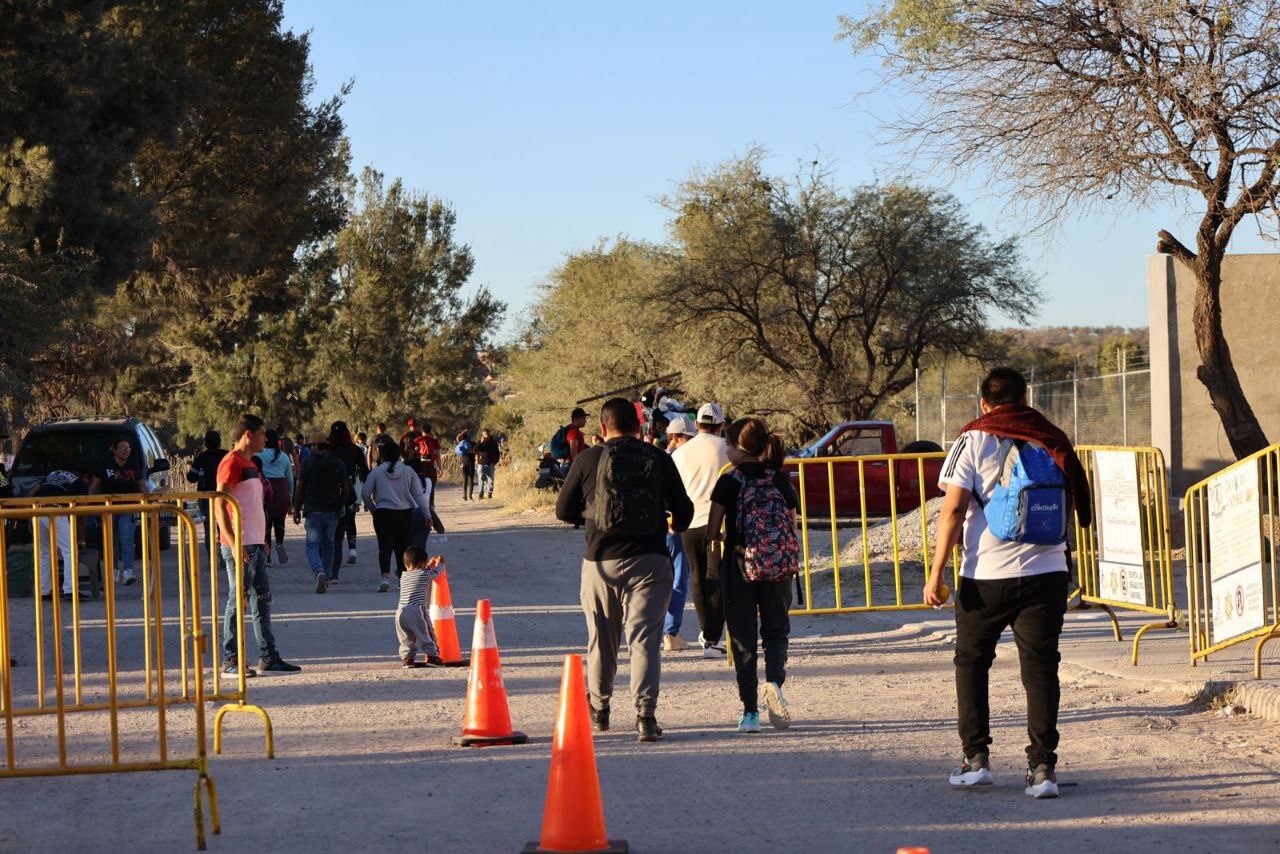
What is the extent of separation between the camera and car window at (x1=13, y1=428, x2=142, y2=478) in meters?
20.4

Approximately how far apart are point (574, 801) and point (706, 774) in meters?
1.80

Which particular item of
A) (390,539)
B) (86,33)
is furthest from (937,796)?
(86,33)

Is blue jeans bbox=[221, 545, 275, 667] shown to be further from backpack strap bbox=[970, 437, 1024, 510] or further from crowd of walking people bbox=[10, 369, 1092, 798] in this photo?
backpack strap bbox=[970, 437, 1024, 510]

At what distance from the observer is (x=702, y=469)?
11.7m

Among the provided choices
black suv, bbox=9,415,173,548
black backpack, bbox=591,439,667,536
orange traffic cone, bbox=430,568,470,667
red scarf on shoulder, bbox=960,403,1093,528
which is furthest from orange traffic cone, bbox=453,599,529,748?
black suv, bbox=9,415,173,548

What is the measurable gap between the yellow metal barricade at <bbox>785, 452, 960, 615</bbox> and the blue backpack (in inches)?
145

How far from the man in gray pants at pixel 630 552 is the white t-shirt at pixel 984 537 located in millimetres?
1882

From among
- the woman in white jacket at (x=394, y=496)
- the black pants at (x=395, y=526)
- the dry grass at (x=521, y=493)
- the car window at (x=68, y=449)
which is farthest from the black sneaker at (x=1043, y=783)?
the dry grass at (x=521, y=493)

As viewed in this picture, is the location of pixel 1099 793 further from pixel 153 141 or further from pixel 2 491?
pixel 153 141

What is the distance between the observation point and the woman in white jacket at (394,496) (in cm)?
1617

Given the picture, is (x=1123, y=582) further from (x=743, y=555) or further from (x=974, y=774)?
(x=974, y=774)

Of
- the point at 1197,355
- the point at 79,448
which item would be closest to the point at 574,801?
the point at 79,448

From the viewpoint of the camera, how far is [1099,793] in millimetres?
7113

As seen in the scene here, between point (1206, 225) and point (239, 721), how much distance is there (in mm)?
13160
